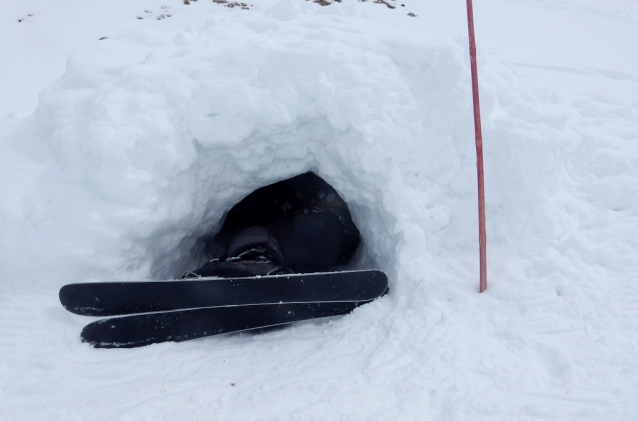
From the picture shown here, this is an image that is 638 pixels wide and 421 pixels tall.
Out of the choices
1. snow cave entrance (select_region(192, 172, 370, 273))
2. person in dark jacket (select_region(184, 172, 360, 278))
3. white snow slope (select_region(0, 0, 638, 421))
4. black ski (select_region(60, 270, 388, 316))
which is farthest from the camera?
snow cave entrance (select_region(192, 172, 370, 273))

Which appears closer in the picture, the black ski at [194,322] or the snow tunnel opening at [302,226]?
the black ski at [194,322]

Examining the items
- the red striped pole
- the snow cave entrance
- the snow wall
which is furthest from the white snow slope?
A: the snow cave entrance

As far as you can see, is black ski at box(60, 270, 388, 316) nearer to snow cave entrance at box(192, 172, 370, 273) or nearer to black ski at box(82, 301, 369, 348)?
black ski at box(82, 301, 369, 348)

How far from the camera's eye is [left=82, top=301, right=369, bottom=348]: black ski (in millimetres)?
2387

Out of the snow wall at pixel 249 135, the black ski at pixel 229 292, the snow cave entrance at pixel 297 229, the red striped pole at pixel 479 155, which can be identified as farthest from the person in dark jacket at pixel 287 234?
the red striped pole at pixel 479 155

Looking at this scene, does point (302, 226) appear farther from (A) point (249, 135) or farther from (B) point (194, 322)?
(B) point (194, 322)

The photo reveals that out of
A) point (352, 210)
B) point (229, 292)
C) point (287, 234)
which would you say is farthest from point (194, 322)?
point (352, 210)

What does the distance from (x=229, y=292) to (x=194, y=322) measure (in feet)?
0.89

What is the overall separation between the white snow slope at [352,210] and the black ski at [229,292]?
150mm

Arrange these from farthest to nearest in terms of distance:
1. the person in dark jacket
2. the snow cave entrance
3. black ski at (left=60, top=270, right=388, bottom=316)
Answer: the snow cave entrance < the person in dark jacket < black ski at (left=60, top=270, right=388, bottom=316)

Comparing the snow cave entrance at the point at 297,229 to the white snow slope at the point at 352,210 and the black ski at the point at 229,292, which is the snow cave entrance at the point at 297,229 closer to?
the white snow slope at the point at 352,210

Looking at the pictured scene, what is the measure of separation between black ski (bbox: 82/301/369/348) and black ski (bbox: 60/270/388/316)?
0.17ft

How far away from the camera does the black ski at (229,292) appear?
246 cm

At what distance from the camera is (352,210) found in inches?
139
